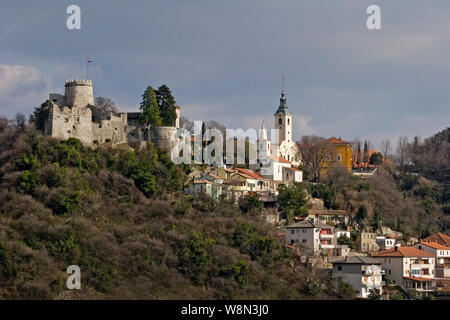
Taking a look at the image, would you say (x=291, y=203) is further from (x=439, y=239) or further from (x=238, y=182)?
(x=439, y=239)

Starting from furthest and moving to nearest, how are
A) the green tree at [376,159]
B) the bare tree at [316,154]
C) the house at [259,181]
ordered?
the green tree at [376,159] < the bare tree at [316,154] < the house at [259,181]

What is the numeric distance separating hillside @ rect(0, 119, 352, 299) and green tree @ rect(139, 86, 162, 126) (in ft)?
17.6

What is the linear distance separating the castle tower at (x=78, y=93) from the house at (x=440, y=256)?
27238 mm

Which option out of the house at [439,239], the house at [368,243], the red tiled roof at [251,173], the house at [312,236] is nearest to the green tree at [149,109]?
the red tiled roof at [251,173]

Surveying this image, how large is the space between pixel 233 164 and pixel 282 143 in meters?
10.5

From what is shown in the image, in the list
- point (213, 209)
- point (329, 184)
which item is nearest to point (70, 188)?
point (213, 209)

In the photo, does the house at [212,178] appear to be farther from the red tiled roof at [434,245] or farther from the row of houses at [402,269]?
the red tiled roof at [434,245]

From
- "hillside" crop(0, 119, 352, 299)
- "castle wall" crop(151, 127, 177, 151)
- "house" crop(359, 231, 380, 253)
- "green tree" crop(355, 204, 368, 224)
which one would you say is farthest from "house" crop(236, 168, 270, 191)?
"house" crop(359, 231, 380, 253)

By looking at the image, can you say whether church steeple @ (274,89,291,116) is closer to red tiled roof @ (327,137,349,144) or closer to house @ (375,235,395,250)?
red tiled roof @ (327,137,349,144)

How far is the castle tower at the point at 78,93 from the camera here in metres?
69.8

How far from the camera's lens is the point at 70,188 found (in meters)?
61.4

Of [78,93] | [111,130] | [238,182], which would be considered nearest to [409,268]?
[238,182]

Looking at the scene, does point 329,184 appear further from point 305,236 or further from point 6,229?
point 6,229

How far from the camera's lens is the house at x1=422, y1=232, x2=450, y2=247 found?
246 ft
